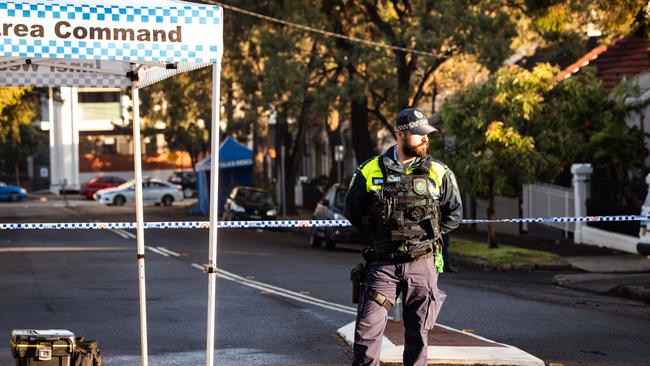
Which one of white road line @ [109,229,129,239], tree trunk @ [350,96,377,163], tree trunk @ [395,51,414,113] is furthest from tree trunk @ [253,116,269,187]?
tree trunk @ [395,51,414,113]

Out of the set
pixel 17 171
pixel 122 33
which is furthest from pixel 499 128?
pixel 17 171

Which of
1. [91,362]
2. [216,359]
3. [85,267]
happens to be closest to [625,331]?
[216,359]

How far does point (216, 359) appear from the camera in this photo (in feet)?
35.1

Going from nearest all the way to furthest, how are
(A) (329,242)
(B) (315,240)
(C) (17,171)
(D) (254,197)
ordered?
1. (A) (329,242)
2. (B) (315,240)
3. (D) (254,197)
4. (C) (17,171)

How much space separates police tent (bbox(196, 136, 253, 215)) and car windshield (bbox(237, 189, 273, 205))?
6.72 metres

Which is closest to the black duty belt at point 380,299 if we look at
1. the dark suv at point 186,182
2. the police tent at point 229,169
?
the police tent at point 229,169

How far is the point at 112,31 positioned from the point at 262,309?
23.0 feet

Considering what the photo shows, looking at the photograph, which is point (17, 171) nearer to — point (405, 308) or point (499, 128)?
point (499, 128)

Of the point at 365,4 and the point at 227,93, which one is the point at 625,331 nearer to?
the point at 365,4

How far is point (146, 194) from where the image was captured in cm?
6200

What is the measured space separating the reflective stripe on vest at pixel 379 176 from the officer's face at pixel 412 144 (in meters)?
0.11

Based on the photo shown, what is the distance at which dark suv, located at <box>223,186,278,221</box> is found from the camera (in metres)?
38.6

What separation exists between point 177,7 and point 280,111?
31.2 metres

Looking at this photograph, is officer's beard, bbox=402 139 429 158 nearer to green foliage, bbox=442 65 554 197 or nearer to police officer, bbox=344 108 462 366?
police officer, bbox=344 108 462 366
